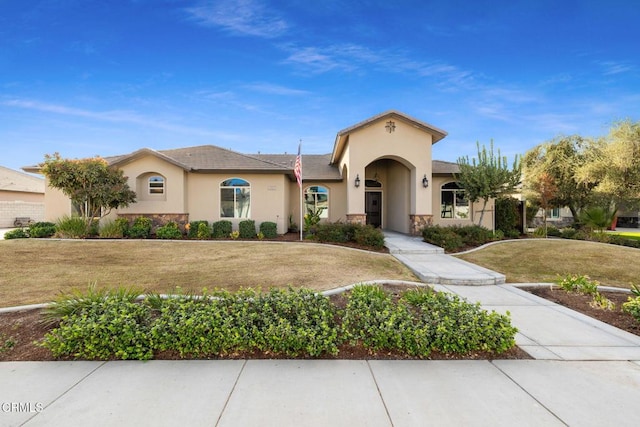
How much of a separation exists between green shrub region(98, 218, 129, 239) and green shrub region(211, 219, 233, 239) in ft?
13.0

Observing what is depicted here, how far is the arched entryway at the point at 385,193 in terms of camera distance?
1565 cm

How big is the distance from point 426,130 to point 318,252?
8.16m

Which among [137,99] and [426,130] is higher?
[137,99]

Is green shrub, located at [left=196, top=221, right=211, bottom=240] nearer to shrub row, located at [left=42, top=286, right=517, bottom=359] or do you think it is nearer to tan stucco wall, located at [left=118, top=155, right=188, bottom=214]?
tan stucco wall, located at [left=118, top=155, right=188, bottom=214]

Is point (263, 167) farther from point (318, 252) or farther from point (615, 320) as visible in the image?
point (615, 320)

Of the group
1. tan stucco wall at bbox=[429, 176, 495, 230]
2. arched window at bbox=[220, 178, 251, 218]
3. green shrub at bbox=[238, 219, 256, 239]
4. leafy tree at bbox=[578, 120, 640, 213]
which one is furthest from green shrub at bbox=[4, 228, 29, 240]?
leafy tree at bbox=[578, 120, 640, 213]

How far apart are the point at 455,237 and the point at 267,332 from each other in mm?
9974

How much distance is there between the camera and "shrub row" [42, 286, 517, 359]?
11.3 ft

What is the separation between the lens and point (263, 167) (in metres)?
14.4

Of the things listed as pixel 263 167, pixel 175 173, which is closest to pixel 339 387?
pixel 263 167

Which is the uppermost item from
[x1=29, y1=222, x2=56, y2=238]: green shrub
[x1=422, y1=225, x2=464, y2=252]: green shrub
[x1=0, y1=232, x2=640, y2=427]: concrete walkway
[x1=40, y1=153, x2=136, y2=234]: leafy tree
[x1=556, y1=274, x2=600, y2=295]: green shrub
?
[x1=40, y1=153, x2=136, y2=234]: leafy tree

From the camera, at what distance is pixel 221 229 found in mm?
13758

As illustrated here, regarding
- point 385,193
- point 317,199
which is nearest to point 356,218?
point 317,199

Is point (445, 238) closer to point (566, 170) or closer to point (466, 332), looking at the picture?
point (466, 332)
